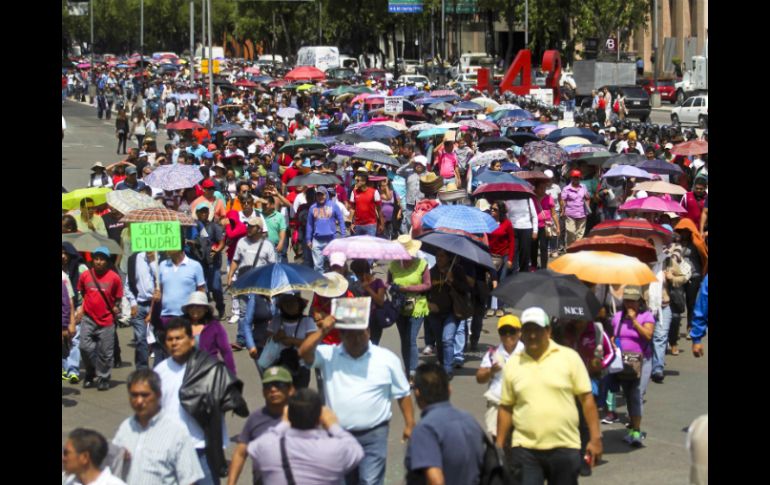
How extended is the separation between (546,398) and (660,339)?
512 centimetres

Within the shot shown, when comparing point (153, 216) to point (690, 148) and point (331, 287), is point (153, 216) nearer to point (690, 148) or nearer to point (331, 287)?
point (331, 287)

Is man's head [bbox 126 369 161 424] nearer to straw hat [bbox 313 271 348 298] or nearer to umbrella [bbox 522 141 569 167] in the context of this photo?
straw hat [bbox 313 271 348 298]

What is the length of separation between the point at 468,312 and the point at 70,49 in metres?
153

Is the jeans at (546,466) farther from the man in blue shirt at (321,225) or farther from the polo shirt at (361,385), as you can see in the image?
the man in blue shirt at (321,225)

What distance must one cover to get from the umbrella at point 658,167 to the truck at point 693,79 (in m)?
37.0

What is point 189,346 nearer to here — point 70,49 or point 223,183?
point 223,183

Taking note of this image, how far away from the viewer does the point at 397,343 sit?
14.7m

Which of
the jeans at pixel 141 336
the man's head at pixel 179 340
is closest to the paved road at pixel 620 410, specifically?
the jeans at pixel 141 336

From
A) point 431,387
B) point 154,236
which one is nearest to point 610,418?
point 154,236

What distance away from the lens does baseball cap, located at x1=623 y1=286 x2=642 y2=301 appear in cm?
1060

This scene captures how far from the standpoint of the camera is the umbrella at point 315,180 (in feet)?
57.5

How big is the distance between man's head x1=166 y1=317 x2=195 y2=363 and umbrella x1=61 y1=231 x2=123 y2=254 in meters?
4.81

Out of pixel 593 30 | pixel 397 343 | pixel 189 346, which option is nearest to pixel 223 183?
pixel 397 343

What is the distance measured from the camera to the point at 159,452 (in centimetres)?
703
